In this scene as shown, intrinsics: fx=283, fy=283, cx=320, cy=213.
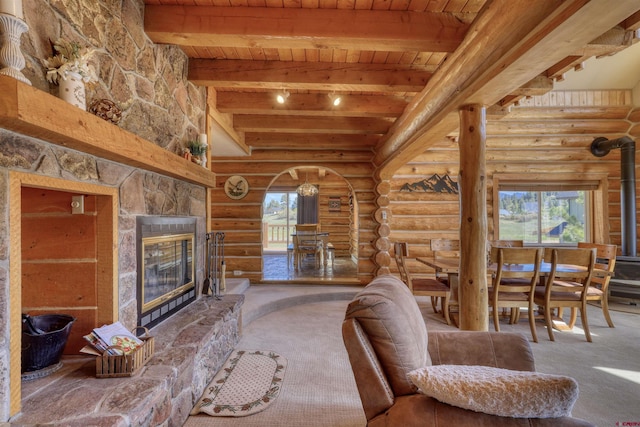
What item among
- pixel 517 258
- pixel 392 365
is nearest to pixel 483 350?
pixel 392 365

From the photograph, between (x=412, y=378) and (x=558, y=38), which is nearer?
(x=412, y=378)

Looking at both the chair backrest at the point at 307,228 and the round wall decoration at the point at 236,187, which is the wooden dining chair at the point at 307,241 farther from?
the round wall decoration at the point at 236,187

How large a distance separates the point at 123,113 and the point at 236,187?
11.5 feet

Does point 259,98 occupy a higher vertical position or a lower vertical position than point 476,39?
higher

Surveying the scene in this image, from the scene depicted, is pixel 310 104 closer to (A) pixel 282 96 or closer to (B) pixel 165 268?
(A) pixel 282 96

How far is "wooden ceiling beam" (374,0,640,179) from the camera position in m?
1.21

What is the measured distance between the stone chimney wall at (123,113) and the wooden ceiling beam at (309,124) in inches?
48.3

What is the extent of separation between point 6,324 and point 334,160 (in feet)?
15.1

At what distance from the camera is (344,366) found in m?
2.48

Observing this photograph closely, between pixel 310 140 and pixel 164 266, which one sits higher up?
pixel 310 140

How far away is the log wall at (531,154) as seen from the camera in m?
5.19

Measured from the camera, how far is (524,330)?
335cm

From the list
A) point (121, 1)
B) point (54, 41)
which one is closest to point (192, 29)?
point (121, 1)

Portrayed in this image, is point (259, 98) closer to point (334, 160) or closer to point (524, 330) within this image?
point (334, 160)
